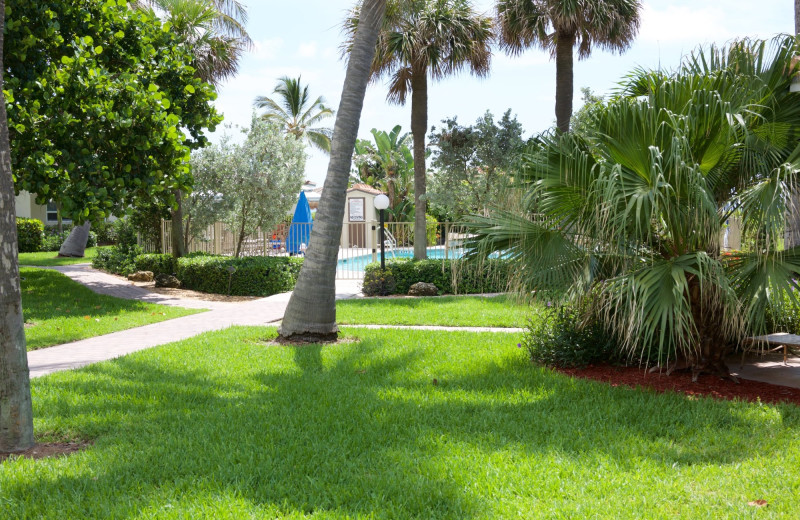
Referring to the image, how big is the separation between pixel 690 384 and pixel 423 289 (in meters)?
9.52

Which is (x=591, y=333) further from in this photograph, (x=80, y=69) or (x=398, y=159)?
(x=398, y=159)

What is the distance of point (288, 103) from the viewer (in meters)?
43.6

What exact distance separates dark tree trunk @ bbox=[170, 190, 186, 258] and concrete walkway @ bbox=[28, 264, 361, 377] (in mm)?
1685

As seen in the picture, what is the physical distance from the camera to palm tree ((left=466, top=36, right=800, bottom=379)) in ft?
18.5

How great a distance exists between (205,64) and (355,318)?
11.4 meters

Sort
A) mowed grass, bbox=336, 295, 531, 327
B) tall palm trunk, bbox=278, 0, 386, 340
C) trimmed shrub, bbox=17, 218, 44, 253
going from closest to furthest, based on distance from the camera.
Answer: tall palm trunk, bbox=278, 0, 386, 340 → mowed grass, bbox=336, 295, 531, 327 → trimmed shrub, bbox=17, 218, 44, 253

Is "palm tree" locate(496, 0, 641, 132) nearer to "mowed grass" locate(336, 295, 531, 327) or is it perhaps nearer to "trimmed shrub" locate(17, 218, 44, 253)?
"mowed grass" locate(336, 295, 531, 327)

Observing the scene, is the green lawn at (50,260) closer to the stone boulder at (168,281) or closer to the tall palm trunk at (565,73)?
the stone boulder at (168,281)

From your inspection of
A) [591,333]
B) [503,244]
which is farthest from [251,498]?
[591,333]

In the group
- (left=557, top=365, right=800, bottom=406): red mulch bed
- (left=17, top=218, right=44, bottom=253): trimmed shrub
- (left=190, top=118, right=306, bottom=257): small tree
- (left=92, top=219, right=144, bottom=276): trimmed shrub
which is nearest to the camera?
(left=557, top=365, right=800, bottom=406): red mulch bed

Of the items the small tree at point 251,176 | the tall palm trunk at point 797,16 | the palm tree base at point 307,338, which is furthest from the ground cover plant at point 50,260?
the tall palm trunk at point 797,16

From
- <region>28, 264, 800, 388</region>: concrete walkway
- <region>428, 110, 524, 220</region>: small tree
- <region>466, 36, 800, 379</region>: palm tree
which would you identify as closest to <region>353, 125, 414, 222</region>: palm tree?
<region>428, 110, 524, 220</region>: small tree

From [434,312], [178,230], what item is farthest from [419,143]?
[178,230]

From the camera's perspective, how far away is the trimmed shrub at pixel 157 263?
19000mm
